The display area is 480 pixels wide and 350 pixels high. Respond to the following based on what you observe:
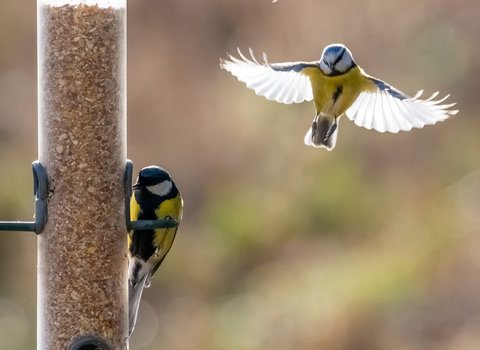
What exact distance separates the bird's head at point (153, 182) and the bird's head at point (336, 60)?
86 cm

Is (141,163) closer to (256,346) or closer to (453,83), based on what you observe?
(256,346)

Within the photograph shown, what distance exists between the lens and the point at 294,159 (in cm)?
686

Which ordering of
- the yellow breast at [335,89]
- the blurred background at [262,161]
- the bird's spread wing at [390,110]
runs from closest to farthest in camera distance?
the bird's spread wing at [390,110] → the yellow breast at [335,89] → the blurred background at [262,161]

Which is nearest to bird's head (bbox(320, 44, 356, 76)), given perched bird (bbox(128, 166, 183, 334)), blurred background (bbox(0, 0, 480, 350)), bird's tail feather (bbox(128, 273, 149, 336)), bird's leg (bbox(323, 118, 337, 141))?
bird's leg (bbox(323, 118, 337, 141))

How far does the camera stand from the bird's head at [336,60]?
268 centimetres

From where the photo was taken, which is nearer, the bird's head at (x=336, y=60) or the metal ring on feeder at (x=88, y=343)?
the metal ring on feeder at (x=88, y=343)

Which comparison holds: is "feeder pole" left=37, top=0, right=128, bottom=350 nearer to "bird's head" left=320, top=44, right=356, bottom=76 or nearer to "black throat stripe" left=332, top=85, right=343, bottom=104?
"bird's head" left=320, top=44, right=356, bottom=76

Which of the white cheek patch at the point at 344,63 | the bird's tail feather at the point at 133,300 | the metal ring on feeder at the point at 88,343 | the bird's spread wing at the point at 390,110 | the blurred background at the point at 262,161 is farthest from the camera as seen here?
the blurred background at the point at 262,161

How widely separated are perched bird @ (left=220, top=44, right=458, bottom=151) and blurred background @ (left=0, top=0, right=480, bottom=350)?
138 inches

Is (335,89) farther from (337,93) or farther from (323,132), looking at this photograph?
(323,132)

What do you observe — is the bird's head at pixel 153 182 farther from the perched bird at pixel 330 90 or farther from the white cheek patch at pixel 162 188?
the perched bird at pixel 330 90

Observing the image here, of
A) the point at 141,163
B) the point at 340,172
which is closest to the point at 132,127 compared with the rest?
the point at 141,163

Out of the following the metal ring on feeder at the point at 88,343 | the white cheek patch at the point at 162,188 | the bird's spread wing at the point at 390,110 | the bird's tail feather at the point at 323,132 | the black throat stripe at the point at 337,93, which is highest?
the black throat stripe at the point at 337,93

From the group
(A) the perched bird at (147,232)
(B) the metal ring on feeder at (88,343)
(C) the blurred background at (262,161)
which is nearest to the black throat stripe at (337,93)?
(A) the perched bird at (147,232)
